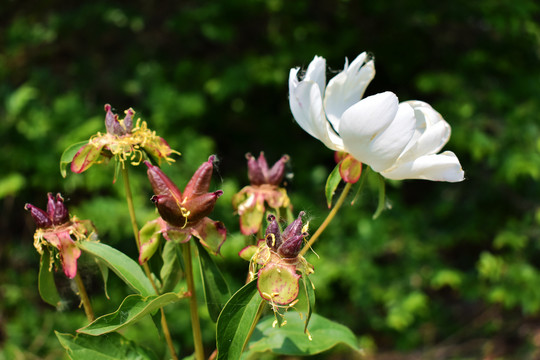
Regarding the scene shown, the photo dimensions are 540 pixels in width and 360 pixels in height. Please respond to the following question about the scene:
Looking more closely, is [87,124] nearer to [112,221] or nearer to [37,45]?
[112,221]

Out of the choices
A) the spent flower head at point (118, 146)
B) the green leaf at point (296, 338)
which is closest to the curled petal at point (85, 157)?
the spent flower head at point (118, 146)

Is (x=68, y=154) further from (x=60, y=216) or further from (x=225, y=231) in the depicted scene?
(x=225, y=231)

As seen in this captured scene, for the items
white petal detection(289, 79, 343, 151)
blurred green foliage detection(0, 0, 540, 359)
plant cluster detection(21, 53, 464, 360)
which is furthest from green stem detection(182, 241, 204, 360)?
blurred green foliage detection(0, 0, 540, 359)

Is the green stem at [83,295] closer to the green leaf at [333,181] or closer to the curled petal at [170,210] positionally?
the curled petal at [170,210]

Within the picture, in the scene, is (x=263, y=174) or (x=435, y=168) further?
(x=263, y=174)

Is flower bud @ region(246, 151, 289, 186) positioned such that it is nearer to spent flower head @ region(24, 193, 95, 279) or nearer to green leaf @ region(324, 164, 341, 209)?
green leaf @ region(324, 164, 341, 209)

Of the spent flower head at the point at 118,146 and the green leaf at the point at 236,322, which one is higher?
the spent flower head at the point at 118,146

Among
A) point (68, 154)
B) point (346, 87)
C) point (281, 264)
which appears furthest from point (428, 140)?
point (68, 154)
